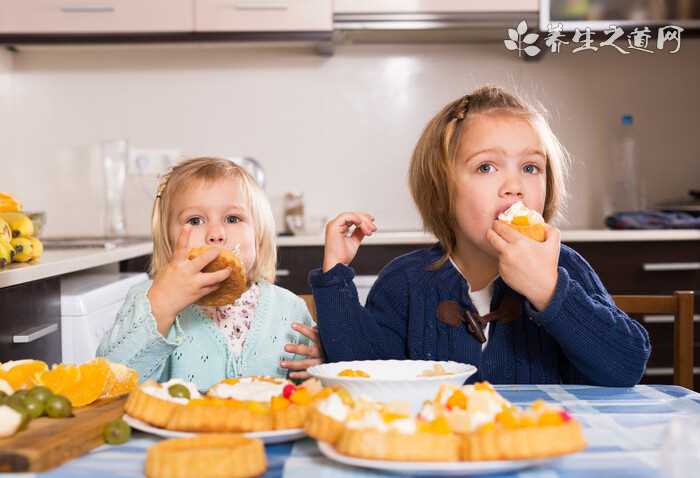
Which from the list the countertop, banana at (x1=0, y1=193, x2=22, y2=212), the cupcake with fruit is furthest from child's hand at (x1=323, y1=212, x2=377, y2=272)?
banana at (x1=0, y1=193, x2=22, y2=212)

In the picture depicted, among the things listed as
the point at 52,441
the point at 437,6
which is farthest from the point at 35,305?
the point at 437,6

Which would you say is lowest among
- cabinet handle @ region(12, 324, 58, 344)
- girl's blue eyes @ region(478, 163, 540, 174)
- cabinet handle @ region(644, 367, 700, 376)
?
cabinet handle @ region(644, 367, 700, 376)

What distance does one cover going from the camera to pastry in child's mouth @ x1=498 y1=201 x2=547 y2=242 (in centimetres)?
115

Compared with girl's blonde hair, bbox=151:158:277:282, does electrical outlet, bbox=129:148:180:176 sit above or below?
above

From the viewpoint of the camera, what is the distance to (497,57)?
11.2ft

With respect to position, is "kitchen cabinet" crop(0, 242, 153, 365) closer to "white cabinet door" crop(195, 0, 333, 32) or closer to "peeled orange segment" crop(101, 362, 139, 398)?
"peeled orange segment" crop(101, 362, 139, 398)

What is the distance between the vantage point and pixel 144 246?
2705 millimetres

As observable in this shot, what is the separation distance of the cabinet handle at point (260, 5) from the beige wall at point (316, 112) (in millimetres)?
371

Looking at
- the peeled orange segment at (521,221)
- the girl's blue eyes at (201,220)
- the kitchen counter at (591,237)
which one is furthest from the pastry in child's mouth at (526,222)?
the kitchen counter at (591,237)

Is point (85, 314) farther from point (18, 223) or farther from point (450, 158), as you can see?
point (450, 158)

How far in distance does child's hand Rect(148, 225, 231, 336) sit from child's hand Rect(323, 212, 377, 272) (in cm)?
17

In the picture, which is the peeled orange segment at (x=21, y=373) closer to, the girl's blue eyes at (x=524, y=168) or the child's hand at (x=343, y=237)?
the child's hand at (x=343, y=237)

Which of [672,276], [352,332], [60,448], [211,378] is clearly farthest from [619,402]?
[672,276]

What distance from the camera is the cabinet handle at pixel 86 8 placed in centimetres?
302
